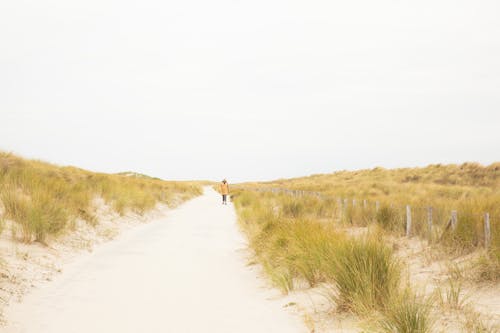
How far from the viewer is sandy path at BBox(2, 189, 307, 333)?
13.5ft

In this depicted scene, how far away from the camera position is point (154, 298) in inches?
200

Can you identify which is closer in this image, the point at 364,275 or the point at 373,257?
the point at 364,275

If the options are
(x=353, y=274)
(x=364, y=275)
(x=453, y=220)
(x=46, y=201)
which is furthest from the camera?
(x=46, y=201)

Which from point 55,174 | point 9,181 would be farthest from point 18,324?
point 55,174

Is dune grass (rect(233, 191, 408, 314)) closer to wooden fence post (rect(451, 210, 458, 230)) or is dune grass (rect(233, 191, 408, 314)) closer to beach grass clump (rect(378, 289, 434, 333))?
beach grass clump (rect(378, 289, 434, 333))

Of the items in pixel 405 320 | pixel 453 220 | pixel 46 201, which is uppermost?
pixel 46 201

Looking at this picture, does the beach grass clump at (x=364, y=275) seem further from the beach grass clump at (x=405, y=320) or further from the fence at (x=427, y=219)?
the fence at (x=427, y=219)

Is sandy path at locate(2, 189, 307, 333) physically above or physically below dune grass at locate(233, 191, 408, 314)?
below

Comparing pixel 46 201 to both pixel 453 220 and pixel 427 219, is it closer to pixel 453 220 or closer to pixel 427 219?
pixel 453 220

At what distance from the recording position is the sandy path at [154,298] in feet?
13.5

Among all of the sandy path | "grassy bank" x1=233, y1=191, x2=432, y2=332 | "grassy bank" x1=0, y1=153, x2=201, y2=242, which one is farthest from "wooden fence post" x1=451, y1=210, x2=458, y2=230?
"grassy bank" x1=0, y1=153, x2=201, y2=242

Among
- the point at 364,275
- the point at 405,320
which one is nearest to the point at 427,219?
the point at 364,275

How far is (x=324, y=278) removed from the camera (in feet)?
17.5

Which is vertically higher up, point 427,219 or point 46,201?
point 46,201
